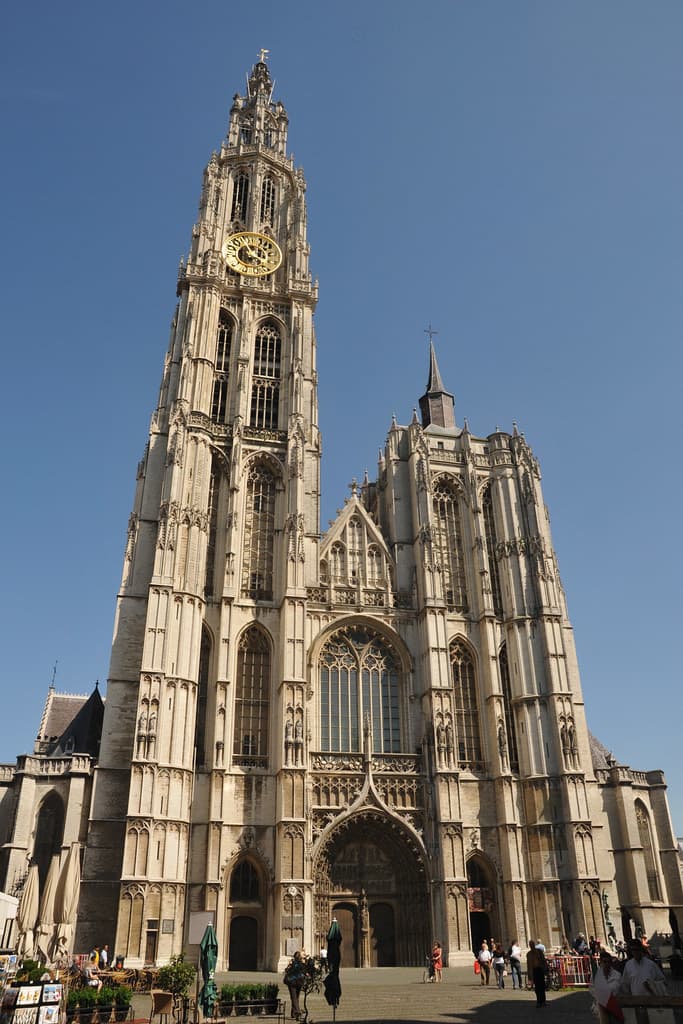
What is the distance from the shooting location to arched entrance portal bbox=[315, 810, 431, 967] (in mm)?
29359

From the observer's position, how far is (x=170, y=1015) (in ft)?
52.5

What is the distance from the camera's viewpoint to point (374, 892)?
30.2m

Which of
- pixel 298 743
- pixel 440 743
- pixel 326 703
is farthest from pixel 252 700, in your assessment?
pixel 440 743

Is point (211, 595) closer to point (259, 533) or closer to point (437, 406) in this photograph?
point (259, 533)

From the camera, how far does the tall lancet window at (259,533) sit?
34.2 m

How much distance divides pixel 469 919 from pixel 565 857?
451 cm

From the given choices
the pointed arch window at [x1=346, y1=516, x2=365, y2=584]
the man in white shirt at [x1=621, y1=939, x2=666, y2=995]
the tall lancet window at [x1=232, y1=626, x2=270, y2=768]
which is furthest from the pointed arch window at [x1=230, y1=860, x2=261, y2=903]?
the man in white shirt at [x1=621, y1=939, x2=666, y2=995]

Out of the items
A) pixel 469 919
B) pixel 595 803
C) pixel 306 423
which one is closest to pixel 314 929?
pixel 469 919

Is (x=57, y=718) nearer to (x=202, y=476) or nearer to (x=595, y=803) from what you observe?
(x=202, y=476)

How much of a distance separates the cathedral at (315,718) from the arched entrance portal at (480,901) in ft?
0.27

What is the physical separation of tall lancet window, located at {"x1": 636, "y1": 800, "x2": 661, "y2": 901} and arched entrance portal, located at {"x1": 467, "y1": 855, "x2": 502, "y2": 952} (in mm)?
9475

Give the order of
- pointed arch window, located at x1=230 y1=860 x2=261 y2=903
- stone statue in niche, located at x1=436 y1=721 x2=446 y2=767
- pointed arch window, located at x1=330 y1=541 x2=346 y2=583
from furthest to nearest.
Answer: pointed arch window, located at x1=330 y1=541 x2=346 y2=583
stone statue in niche, located at x1=436 y1=721 x2=446 y2=767
pointed arch window, located at x1=230 y1=860 x2=261 y2=903

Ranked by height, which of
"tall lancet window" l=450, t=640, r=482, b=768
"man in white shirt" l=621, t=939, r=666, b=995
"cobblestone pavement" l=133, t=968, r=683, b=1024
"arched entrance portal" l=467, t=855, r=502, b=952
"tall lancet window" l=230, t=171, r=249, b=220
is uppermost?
"tall lancet window" l=230, t=171, r=249, b=220

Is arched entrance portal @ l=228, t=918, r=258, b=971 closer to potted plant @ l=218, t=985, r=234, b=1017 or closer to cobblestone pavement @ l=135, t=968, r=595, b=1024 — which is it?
cobblestone pavement @ l=135, t=968, r=595, b=1024
